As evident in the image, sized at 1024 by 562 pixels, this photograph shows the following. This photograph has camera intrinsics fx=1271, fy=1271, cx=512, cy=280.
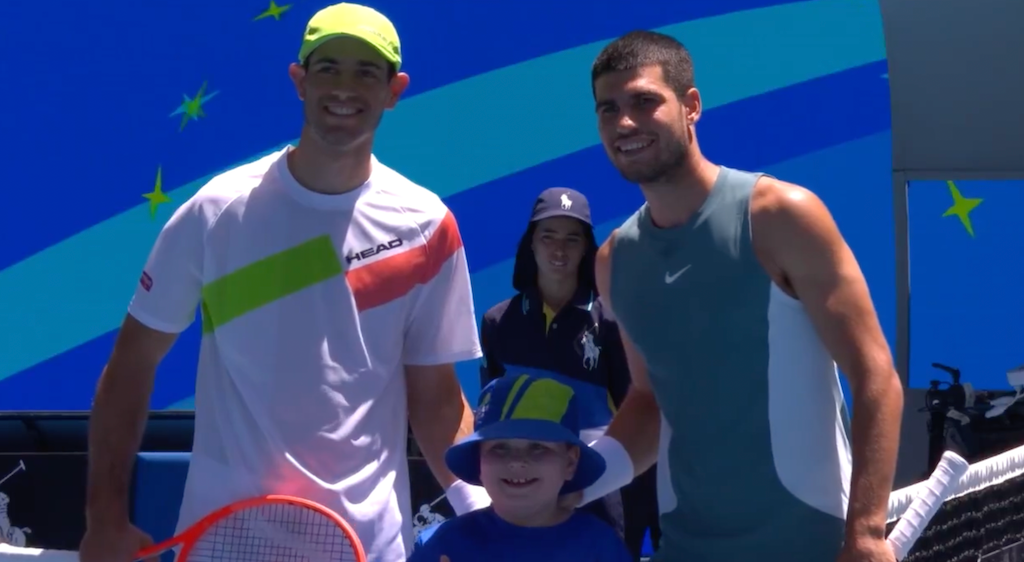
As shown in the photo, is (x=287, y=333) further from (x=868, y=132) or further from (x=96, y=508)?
(x=868, y=132)

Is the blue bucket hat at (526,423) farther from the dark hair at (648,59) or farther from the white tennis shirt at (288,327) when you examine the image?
the dark hair at (648,59)

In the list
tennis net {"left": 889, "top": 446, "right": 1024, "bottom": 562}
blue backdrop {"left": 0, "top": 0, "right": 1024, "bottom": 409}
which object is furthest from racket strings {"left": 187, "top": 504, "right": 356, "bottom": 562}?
blue backdrop {"left": 0, "top": 0, "right": 1024, "bottom": 409}

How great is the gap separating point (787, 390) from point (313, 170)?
980 mm

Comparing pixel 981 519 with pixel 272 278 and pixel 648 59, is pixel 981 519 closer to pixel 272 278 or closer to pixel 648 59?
pixel 648 59

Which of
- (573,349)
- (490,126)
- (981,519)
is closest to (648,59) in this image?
(981,519)

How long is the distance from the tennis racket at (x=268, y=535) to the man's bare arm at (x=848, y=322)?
0.94 metres

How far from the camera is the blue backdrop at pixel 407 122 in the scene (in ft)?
19.1

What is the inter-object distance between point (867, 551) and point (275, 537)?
1.11 metres

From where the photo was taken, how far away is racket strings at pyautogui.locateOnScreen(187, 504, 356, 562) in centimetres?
243

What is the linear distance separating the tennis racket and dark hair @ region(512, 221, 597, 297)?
242 centimetres

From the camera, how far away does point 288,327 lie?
2.42 meters

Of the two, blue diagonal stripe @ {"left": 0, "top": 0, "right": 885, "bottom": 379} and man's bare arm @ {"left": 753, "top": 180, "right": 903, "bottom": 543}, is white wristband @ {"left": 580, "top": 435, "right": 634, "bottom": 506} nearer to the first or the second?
man's bare arm @ {"left": 753, "top": 180, "right": 903, "bottom": 543}

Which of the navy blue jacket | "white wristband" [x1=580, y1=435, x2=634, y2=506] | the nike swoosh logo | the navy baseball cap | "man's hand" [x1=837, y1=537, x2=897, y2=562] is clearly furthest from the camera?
the navy baseball cap

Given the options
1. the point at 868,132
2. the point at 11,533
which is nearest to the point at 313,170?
the point at 11,533
